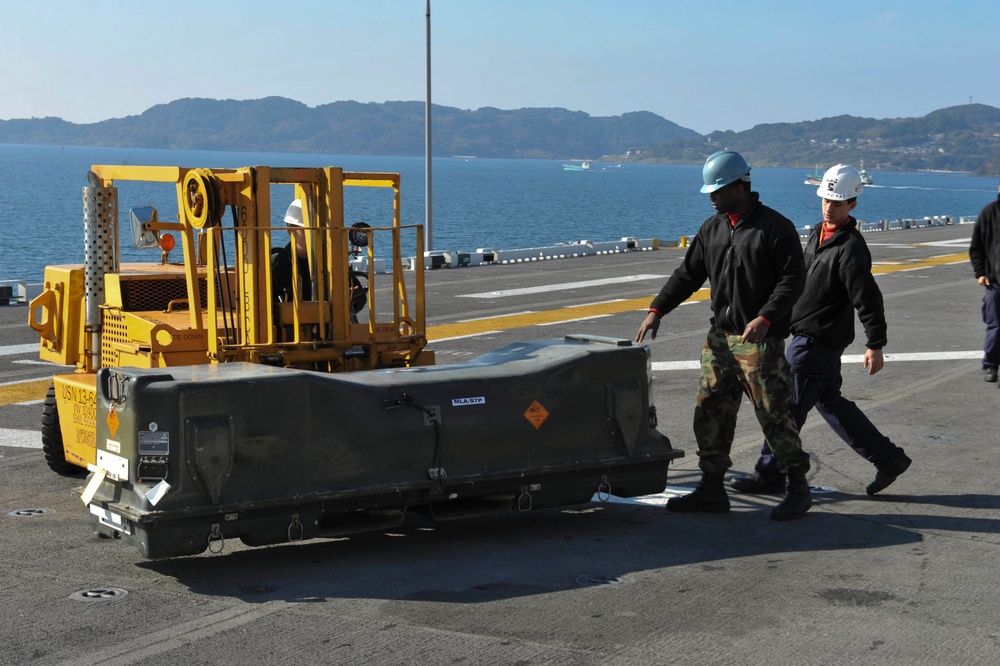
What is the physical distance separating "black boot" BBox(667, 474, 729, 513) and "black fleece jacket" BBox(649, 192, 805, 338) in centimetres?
90

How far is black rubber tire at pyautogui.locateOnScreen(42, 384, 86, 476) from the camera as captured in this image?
8.59 metres

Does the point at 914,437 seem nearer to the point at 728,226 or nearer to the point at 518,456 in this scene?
the point at 728,226

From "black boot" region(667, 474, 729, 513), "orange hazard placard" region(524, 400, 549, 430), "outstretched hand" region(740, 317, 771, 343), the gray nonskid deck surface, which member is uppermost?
"outstretched hand" region(740, 317, 771, 343)

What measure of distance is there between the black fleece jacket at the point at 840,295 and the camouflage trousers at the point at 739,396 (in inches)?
21.7

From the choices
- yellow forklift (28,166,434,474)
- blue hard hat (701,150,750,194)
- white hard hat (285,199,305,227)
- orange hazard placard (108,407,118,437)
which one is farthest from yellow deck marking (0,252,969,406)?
blue hard hat (701,150,750,194)

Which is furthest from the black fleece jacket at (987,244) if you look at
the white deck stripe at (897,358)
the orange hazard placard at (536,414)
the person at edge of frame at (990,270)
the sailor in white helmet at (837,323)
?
the orange hazard placard at (536,414)

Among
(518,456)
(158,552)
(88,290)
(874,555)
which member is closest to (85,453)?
(88,290)

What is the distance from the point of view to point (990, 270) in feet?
41.4

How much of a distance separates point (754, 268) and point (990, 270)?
6318 millimetres

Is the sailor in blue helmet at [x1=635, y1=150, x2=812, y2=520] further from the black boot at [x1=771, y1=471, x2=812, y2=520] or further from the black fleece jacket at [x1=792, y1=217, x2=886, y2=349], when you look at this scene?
the black fleece jacket at [x1=792, y1=217, x2=886, y2=349]

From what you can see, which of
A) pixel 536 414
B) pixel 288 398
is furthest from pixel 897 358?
pixel 288 398

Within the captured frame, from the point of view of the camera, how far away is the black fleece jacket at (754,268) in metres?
7.24

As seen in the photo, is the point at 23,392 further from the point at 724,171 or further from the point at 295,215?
the point at 724,171

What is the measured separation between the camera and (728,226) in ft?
24.7
